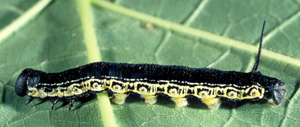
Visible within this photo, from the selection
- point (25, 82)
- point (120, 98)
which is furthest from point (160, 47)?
point (25, 82)

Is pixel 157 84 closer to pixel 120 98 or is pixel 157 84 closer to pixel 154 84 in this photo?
pixel 154 84

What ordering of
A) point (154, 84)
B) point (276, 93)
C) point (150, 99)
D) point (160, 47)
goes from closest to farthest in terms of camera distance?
point (276, 93) < point (154, 84) < point (150, 99) < point (160, 47)

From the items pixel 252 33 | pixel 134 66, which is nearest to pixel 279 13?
pixel 252 33

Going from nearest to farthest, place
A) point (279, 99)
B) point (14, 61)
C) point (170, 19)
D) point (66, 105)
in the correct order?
point (279, 99), point (66, 105), point (14, 61), point (170, 19)

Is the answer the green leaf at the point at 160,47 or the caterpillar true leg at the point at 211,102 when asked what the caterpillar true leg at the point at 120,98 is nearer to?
the green leaf at the point at 160,47

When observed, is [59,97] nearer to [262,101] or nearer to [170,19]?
[170,19]

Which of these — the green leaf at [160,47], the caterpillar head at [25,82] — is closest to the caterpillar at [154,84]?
the caterpillar head at [25,82]
